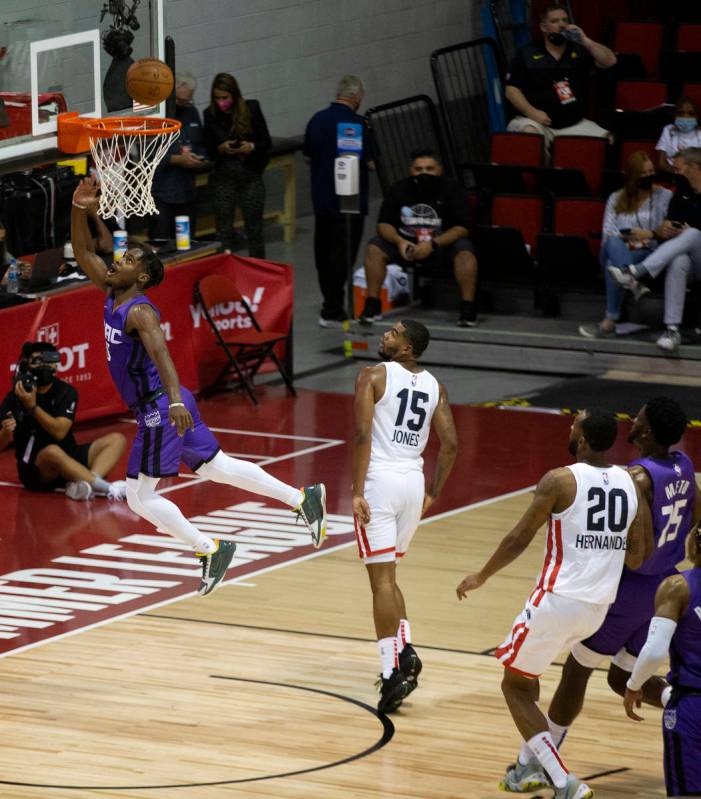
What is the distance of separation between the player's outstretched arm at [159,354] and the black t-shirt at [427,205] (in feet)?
24.1

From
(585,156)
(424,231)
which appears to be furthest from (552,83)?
(424,231)

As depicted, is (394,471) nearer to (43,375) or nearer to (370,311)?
(43,375)

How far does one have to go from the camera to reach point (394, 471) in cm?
827

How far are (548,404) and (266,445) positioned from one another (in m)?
2.58

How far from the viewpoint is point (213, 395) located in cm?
1504

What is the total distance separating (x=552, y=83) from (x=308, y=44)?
3.89 m

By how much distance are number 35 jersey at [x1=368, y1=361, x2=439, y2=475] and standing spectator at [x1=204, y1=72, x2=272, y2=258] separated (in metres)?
8.84

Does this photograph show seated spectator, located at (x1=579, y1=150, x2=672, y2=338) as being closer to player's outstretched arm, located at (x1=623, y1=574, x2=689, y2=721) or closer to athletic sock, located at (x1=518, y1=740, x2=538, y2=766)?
athletic sock, located at (x1=518, y1=740, x2=538, y2=766)

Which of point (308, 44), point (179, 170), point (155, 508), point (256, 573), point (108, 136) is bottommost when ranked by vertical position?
point (256, 573)

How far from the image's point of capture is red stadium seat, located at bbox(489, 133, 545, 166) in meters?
17.3

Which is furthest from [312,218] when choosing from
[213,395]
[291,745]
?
[291,745]

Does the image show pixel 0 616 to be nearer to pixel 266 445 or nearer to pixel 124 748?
pixel 124 748

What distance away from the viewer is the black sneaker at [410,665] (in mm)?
8305

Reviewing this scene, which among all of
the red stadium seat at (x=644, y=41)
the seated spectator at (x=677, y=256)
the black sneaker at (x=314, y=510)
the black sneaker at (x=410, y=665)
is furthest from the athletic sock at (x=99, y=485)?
the red stadium seat at (x=644, y=41)
